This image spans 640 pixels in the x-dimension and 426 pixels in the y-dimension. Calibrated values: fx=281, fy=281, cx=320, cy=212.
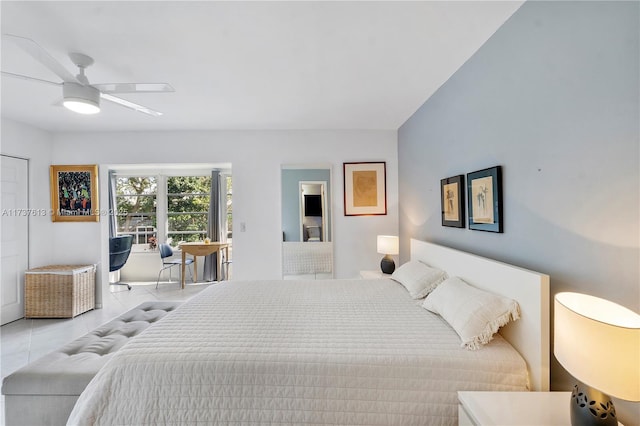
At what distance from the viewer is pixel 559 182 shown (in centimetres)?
130

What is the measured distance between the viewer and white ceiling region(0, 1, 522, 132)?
154cm

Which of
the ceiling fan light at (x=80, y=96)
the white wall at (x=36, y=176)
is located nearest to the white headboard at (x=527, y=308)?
the ceiling fan light at (x=80, y=96)

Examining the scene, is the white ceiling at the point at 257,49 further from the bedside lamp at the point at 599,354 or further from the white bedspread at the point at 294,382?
the white bedspread at the point at 294,382

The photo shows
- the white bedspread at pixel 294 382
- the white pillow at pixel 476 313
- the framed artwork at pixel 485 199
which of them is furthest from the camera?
the framed artwork at pixel 485 199

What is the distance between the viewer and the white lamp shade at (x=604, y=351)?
790 millimetres

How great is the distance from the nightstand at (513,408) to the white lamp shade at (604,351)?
0.29 meters

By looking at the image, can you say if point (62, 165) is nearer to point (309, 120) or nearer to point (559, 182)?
point (309, 120)

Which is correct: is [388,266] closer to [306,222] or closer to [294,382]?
[306,222]

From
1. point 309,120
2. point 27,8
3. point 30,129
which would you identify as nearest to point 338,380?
point 27,8

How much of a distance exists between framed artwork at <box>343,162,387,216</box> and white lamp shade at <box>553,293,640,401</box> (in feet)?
9.47

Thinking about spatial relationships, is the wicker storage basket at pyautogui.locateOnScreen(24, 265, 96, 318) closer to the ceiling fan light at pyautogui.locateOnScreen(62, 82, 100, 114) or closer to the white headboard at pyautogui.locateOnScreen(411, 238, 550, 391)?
the ceiling fan light at pyautogui.locateOnScreen(62, 82, 100, 114)

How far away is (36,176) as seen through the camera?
141 inches

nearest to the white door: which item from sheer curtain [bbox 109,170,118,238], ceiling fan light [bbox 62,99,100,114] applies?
sheer curtain [bbox 109,170,118,238]

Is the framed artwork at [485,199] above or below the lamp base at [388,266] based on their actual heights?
above
